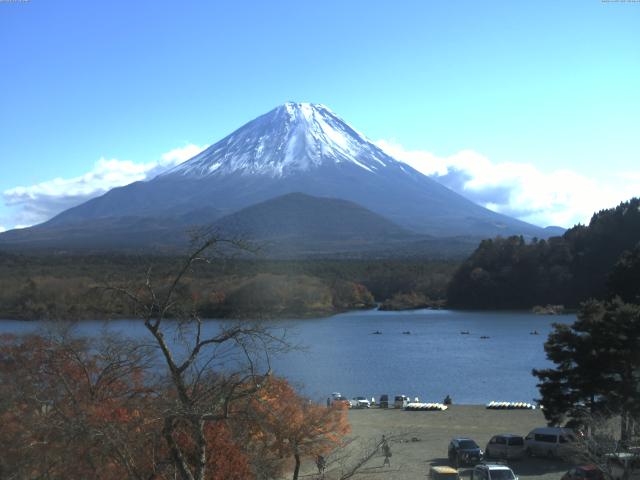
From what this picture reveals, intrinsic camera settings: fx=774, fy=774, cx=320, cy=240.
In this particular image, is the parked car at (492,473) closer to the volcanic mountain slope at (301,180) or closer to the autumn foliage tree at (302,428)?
the autumn foliage tree at (302,428)

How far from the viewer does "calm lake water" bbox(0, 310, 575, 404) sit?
64.3 ft

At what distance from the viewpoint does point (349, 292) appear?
5275 cm

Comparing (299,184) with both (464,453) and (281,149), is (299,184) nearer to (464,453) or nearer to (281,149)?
(281,149)

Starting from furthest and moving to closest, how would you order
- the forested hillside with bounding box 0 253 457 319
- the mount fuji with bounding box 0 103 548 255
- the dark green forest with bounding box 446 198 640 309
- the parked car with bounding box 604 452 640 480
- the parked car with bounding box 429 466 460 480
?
the mount fuji with bounding box 0 103 548 255, the dark green forest with bounding box 446 198 640 309, the forested hillside with bounding box 0 253 457 319, the parked car with bounding box 429 466 460 480, the parked car with bounding box 604 452 640 480

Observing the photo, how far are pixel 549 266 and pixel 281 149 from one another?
255 ft

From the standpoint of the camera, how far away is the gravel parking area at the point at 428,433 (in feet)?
→ 30.4

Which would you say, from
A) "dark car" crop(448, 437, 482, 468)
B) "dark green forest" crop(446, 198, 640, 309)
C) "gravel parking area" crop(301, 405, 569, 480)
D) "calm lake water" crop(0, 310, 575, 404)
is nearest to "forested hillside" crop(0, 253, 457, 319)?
"calm lake water" crop(0, 310, 575, 404)

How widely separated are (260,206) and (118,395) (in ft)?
295

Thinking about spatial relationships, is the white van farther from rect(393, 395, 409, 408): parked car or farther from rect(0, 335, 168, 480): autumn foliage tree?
rect(393, 395, 409, 408): parked car

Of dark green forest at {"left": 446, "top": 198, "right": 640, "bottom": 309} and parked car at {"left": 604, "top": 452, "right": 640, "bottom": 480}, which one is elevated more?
dark green forest at {"left": 446, "top": 198, "right": 640, "bottom": 309}

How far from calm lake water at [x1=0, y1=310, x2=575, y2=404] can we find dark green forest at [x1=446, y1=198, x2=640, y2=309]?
4.44 meters

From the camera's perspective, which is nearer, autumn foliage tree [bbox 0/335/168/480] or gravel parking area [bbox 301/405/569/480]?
autumn foliage tree [bbox 0/335/168/480]

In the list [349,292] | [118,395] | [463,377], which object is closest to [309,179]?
[349,292]

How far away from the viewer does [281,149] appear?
120938 millimetres
